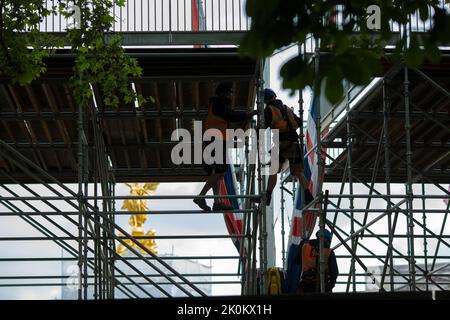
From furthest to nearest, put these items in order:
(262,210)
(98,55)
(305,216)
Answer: (305,216), (262,210), (98,55)

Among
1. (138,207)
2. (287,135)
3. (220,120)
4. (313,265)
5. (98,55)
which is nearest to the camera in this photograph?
(98,55)

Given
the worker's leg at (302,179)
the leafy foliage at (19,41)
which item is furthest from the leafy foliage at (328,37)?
the worker's leg at (302,179)

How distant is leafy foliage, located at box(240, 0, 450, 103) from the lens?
7426 millimetres

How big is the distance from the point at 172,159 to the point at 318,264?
16.6 feet

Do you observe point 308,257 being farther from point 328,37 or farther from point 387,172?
point 328,37

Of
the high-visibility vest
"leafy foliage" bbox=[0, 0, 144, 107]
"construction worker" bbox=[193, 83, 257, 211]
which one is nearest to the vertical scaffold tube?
"construction worker" bbox=[193, 83, 257, 211]

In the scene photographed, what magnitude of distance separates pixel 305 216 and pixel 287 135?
44.8 inches

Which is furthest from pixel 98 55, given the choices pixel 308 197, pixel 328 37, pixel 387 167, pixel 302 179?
pixel 328 37

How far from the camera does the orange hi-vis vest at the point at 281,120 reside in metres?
17.4

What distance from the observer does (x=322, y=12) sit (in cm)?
773

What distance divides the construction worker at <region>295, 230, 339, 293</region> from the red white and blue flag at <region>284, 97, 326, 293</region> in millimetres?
157

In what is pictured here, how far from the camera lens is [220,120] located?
1736 centimetres

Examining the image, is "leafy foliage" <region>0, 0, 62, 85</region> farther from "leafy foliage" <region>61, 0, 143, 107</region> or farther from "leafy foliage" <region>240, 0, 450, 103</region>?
"leafy foliage" <region>240, 0, 450, 103</region>
